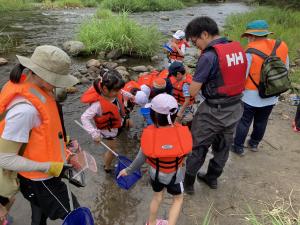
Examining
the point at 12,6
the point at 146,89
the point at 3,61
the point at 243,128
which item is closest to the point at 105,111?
the point at 146,89

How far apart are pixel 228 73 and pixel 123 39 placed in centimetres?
763

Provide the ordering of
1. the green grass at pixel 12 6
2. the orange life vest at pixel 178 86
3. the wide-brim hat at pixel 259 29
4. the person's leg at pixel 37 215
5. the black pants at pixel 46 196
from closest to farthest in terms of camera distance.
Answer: the black pants at pixel 46 196
the person's leg at pixel 37 215
the wide-brim hat at pixel 259 29
the orange life vest at pixel 178 86
the green grass at pixel 12 6

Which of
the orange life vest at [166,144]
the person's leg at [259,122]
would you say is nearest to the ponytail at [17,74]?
the orange life vest at [166,144]

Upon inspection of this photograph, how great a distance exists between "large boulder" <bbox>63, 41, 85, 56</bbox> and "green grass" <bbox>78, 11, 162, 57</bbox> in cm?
20

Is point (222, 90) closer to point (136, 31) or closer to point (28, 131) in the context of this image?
point (28, 131)

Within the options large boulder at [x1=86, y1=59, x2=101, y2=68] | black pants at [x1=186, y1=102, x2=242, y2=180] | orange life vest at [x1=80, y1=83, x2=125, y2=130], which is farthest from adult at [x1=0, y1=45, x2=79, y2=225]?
large boulder at [x1=86, y1=59, x2=101, y2=68]

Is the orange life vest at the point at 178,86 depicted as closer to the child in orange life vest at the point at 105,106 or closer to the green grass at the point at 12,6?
the child in orange life vest at the point at 105,106

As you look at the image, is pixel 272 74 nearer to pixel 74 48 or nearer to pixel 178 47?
pixel 178 47

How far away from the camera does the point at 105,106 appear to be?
12.2 feet

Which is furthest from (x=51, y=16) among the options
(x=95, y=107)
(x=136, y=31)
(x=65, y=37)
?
(x=95, y=107)

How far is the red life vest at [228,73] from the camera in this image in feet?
10.1

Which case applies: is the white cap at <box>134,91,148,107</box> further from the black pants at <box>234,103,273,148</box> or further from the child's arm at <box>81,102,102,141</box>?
the black pants at <box>234,103,273,148</box>

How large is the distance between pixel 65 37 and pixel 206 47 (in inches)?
402

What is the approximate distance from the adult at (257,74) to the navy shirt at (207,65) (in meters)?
1.06
